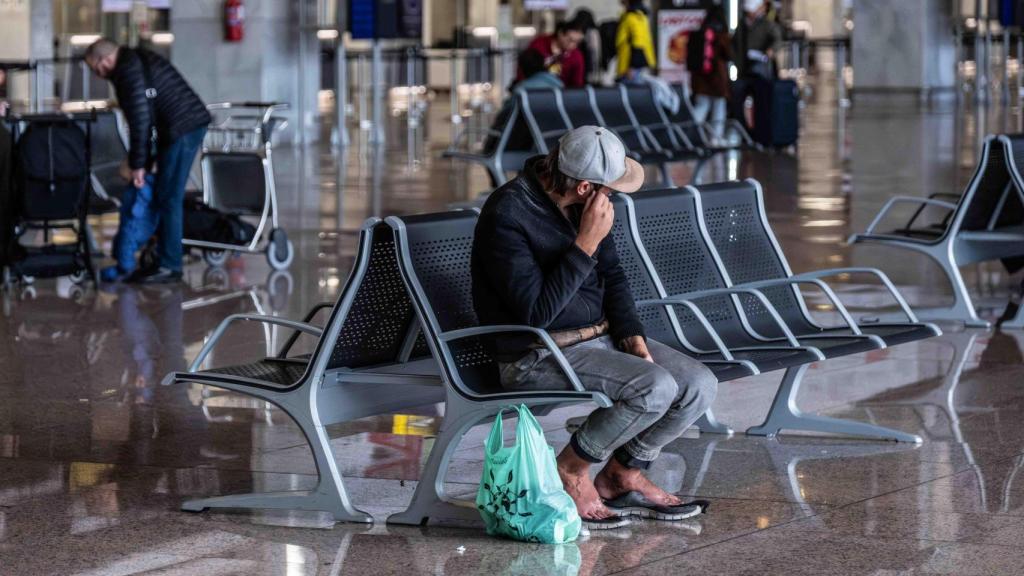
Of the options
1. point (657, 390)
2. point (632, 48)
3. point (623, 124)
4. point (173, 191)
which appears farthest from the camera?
point (632, 48)

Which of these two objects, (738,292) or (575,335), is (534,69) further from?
(575,335)

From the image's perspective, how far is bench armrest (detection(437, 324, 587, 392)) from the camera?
5.29 metres

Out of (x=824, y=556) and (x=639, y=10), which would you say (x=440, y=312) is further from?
(x=639, y=10)

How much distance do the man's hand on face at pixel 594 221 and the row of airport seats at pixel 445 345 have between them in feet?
1.08

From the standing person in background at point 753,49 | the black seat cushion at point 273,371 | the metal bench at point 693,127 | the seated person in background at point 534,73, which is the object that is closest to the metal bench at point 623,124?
the metal bench at point 693,127

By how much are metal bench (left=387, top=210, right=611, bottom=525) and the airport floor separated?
14cm

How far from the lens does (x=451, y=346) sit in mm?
5648

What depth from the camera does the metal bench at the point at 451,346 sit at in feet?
17.5

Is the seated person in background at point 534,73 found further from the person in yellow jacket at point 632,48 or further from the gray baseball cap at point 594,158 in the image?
the gray baseball cap at point 594,158

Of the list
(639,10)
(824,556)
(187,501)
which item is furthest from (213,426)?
(639,10)

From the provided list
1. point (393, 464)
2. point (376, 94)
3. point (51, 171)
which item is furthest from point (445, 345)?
point (376, 94)

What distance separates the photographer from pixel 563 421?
7.21 m

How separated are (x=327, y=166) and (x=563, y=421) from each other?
1344cm

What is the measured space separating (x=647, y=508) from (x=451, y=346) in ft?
2.58
